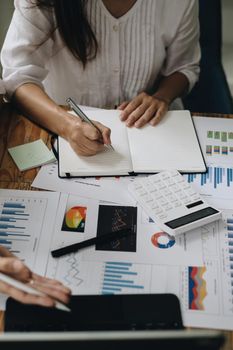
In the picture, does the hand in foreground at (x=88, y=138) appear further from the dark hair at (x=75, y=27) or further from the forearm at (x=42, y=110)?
the dark hair at (x=75, y=27)

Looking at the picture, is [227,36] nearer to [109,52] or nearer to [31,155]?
[109,52]

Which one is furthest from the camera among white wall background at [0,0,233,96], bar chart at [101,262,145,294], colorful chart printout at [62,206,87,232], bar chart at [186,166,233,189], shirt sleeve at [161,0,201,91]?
white wall background at [0,0,233,96]

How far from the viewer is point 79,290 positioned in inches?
31.2

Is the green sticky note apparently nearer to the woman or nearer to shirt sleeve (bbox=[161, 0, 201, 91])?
the woman

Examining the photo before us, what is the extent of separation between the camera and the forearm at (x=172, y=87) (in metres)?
1.30

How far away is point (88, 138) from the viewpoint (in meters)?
1.02

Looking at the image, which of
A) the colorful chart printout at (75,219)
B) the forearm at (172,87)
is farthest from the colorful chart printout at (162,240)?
the forearm at (172,87)

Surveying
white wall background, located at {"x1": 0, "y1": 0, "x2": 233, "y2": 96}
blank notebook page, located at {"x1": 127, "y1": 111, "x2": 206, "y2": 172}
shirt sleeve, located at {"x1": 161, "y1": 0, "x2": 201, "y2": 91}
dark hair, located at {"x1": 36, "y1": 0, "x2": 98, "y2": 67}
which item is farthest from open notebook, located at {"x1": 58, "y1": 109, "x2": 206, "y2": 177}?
white wall background, located at {"x1": 0, "y1": 0, "x2": 233, "y2": 96}

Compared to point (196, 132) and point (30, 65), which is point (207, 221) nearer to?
point (196, 132)

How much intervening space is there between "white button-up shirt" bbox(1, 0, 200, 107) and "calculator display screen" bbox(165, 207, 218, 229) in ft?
1.86

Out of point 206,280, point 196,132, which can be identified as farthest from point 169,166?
point 206,280

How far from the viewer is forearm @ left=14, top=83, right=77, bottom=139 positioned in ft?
3.60

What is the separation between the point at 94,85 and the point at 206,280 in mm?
726

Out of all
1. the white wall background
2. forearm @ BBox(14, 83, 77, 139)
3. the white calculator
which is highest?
the white wall background
